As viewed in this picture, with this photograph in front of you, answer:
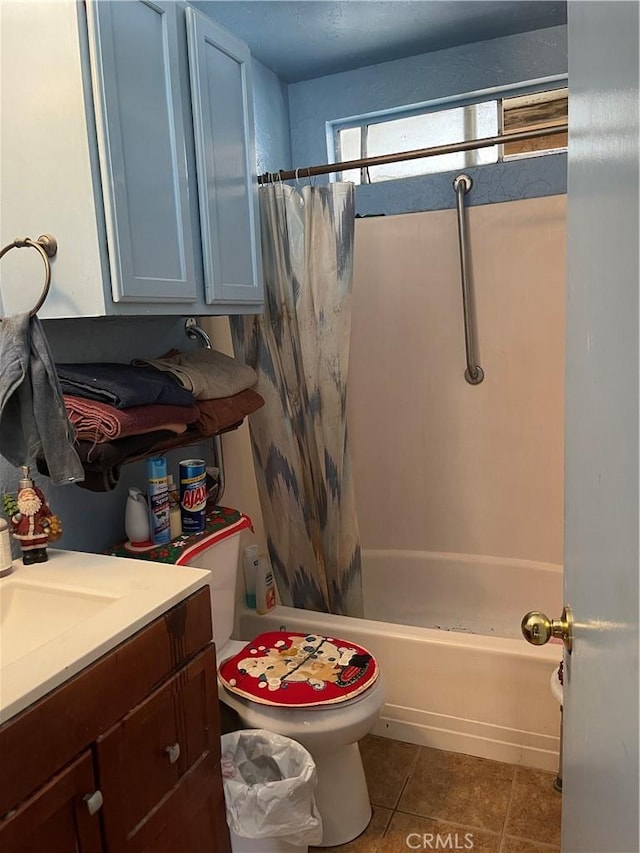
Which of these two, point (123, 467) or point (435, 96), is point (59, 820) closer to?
point (123, 467)

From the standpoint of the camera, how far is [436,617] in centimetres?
270

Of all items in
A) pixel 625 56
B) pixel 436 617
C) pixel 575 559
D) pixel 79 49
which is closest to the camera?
pixel 625 56

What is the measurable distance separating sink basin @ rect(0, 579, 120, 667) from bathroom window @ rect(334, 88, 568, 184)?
202 cm

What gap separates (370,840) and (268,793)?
0.47 meters

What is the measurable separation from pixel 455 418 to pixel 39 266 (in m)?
1.79

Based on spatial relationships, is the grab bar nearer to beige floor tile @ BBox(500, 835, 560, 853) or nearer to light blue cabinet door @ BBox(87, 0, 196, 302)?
light blue cabinet door @ BBox(87, 0, 196, 302)

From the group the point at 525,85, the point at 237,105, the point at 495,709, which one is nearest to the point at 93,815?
the point at 495,709

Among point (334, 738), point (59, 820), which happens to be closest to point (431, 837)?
point (334, 738)

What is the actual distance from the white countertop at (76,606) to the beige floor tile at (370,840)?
2.93 ft

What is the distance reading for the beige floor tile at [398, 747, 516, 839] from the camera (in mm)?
1758

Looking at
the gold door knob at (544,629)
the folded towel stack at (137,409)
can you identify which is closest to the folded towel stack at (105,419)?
the folded towel stack at (137,409)

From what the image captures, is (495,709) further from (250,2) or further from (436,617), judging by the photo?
(250,2)

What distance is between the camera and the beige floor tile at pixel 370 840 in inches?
65.6

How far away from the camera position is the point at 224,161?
177 centimetres
